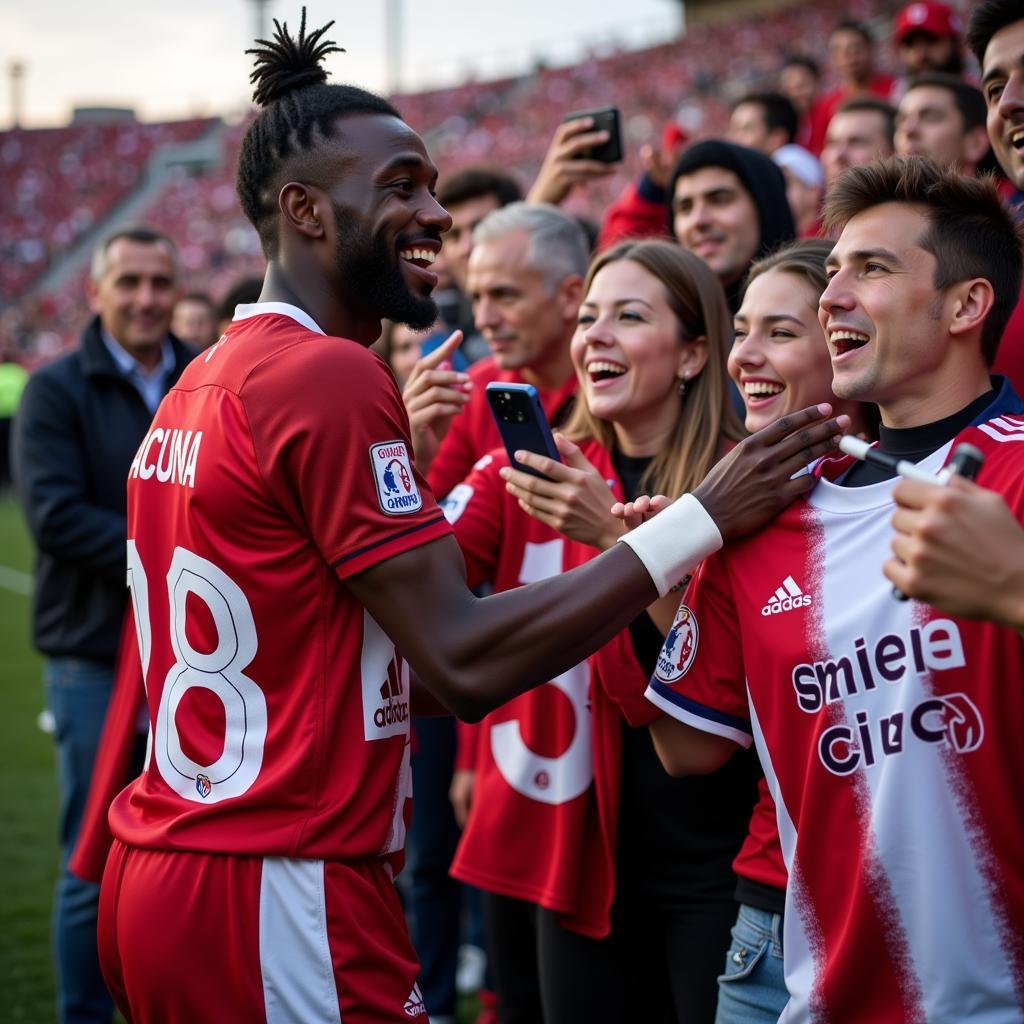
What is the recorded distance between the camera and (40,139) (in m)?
42.1

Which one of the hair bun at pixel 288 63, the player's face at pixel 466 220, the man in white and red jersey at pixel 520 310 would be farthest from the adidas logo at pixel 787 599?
the player's face at pixel 466 220

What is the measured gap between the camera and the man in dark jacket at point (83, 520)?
443cm

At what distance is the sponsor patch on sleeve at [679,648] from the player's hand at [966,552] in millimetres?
791

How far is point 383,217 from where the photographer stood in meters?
2.43

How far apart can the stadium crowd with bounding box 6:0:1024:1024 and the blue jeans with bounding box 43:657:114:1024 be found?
1088 millimetres

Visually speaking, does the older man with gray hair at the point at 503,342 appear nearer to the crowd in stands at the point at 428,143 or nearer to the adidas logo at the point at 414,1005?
the adidas logo at the point at 414,1005

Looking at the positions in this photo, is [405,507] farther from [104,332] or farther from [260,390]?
[104,332]

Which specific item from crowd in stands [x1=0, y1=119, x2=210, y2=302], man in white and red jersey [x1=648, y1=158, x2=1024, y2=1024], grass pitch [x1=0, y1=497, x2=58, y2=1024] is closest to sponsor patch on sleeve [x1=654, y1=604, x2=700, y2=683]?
man in white and red jersey [x1=648, y1=158, x2=1024, y2=1024]

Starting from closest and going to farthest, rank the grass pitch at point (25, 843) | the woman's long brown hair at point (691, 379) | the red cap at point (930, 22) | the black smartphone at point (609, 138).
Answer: the woman's long brown hair at point (691, 379) → the black smartphone at point (609, 138) → the grass pitch at point (25, 843) → the red cap at point (930, 22)

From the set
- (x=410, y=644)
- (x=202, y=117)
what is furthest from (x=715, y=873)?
(x=202, y=117)

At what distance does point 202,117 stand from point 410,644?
43.3 m

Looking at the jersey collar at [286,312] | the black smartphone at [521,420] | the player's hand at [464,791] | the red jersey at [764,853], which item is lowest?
the player's hand at [464,791]

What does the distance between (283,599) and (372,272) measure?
26.5 inches

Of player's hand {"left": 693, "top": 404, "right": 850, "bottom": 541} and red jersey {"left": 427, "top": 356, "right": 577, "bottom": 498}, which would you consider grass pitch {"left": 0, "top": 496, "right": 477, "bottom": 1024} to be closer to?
red jersey {"left": 427, "top": 356, "right": 577, "bottom": 498}
